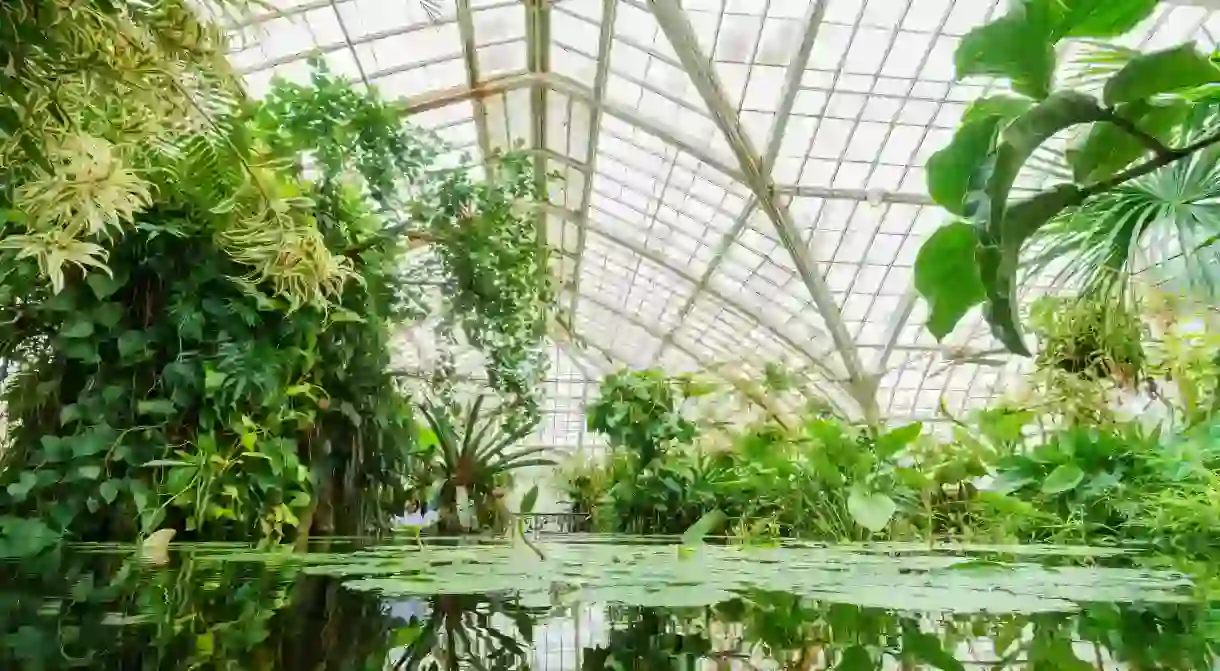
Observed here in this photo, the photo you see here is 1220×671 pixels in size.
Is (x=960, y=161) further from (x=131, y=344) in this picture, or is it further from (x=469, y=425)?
(x=469, y=425)

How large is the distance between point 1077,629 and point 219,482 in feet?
8.56

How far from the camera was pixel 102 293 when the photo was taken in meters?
2.87

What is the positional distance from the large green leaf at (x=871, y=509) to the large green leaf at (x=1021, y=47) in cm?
263

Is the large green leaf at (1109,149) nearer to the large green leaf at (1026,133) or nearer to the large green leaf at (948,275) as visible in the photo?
the large green leaf at (948,275)

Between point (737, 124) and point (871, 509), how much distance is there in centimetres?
568

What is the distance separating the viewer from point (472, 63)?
10.0 m

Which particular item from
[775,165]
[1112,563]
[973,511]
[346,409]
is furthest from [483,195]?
[775,165]

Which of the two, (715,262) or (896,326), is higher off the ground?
(715,262)

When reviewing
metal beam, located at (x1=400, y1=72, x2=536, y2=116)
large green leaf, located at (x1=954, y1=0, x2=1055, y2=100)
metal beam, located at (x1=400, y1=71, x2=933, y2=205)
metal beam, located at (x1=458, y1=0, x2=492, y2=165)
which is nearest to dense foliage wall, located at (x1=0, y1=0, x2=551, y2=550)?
large green leaf, located at (x1=954, y1=0, x2=1055, y2=100)

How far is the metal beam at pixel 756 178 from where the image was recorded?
25.6 ft

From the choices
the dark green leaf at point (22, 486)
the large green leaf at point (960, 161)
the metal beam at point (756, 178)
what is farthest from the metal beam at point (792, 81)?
the dark green leaf at point (22, 486)

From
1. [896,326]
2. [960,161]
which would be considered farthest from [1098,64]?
[896,326]

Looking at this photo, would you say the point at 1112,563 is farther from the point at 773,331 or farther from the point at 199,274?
the point at 773,331

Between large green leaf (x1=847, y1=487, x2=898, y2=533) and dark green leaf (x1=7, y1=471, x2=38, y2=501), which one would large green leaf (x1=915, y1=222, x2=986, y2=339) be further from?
dark green leaf (x1=7, y1=471, x2=38, y2=501)
